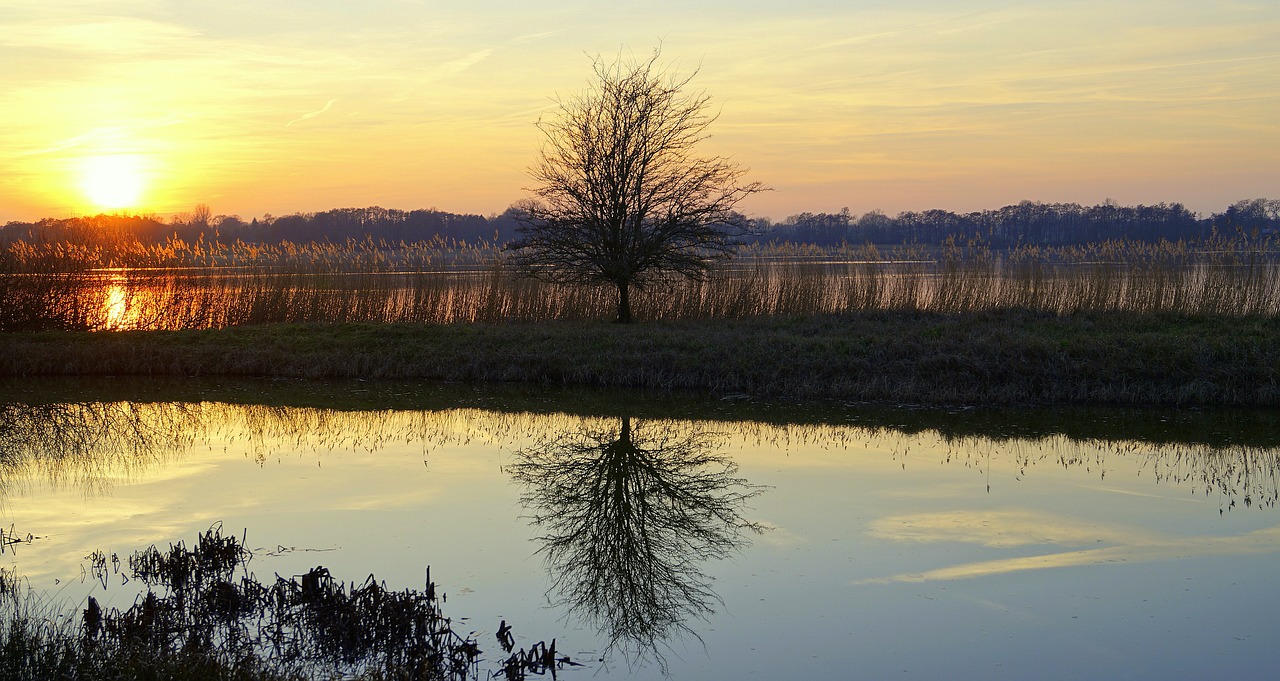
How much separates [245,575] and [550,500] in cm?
319

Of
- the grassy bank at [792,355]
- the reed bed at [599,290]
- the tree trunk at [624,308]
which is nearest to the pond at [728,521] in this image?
A: the grassy bank at [792,355]

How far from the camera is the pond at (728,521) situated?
608 centimetres

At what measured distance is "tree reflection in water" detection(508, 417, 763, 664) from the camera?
22.0 feet

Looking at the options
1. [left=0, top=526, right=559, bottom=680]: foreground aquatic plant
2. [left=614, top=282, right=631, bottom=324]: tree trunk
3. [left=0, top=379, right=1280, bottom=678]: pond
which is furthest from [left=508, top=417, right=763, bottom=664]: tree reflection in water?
[left=614, top=282, right=631, bottom=324]: tree trunk

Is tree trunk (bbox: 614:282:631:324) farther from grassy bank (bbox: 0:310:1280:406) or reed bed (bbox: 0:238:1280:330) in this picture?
reed bed (bbox: 0:238:1280:330)

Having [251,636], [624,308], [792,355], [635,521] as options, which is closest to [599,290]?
[624,308]

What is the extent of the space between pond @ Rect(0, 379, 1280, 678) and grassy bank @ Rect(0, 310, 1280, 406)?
1053 millimetres

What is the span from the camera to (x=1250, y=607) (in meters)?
6.46

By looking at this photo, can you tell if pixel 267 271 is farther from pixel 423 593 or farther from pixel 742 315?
pixel 423 593

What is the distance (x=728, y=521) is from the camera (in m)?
8.82

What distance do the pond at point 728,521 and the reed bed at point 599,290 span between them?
23.8 feet

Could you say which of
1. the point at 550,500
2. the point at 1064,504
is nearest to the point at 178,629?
the point at 550,500

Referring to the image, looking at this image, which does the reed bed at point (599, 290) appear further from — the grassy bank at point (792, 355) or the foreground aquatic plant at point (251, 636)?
the foreground aquatic plant at point (251, 636)

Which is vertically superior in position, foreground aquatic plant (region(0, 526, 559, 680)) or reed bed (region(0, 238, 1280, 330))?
reed bed (region(0, 238, 1280, 330))
